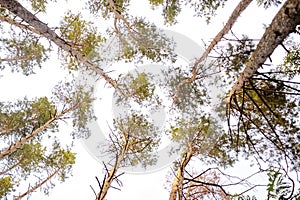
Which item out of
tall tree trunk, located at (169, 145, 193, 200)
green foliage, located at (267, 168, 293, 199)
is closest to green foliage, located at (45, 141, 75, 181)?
tall tree trunk, located at (169, 145, 193, 200)

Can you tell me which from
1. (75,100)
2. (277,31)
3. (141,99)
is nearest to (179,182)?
(277,31)

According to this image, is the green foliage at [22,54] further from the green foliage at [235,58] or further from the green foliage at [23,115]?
the green foliage at [235,58]

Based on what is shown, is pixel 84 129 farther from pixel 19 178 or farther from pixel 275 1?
pixel 275 1

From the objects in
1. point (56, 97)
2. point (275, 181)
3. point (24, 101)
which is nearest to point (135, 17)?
point (56, 97)

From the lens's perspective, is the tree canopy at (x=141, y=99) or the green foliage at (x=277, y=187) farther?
the tree canopy at (x=141, y=99)

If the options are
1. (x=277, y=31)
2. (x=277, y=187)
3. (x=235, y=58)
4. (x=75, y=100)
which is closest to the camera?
(x=277, y=187)

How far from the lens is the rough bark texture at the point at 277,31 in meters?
1.71

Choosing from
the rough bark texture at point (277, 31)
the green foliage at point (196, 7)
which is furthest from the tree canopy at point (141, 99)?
the rough bark texture at point (277, 31)

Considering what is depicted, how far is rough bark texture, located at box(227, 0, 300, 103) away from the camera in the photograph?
1709mm

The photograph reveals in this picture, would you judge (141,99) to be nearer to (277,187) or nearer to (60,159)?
(60,159)

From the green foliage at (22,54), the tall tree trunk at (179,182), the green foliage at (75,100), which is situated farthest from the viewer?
the green foliage at (75,100)

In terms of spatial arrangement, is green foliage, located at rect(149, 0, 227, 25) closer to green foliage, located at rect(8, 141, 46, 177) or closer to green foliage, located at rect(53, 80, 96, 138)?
green foliage, located at rect(53, 80, 96, 138)

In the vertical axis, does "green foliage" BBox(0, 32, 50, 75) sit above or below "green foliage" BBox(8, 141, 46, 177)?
above

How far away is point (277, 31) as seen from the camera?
1862mm
